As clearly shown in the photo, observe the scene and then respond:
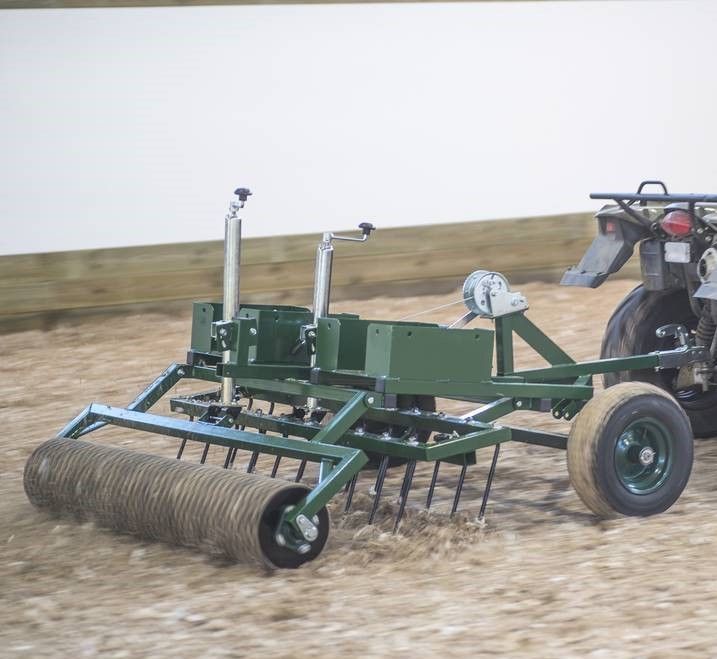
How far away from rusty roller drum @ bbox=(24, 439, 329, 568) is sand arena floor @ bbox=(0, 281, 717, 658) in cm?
8

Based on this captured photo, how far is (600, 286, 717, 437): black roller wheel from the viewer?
23.1 ft

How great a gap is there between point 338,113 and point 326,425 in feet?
19.9

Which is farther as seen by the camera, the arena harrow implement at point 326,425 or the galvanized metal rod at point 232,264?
the galvanized metal rod at point 232,264

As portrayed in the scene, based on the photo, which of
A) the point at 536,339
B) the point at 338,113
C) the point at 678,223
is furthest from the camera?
the point at 338,113

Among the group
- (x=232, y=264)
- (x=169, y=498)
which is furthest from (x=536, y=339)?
(x=169, y=498)

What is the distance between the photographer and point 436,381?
227 inches

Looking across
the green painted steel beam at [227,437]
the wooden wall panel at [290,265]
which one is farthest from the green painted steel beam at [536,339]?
the wooden wall panel at [290,265]

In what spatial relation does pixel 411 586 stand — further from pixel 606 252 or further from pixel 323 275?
pixel 606 252

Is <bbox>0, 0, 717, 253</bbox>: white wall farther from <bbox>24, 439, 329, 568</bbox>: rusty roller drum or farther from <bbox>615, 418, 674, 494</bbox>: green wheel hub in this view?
<bbox>615, 418, 674, 494</bbox>: green wheel hub

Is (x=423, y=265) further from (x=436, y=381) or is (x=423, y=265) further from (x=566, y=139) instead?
(x=436, y=381)

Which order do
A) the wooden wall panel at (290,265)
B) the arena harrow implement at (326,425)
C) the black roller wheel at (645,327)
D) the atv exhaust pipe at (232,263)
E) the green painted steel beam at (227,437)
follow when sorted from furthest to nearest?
the wooden wall panel at (290,265), the black roller wheel at (645,327), the atv exhaust pipe at (232,263), the green painted steel beam at (227,437), the arena harrow implement at (326,425)

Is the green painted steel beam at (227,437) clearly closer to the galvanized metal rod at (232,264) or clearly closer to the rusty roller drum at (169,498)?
the rusty roller drum at (169,498)

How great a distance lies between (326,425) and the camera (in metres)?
5.77

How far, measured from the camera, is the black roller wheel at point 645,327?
703cm
